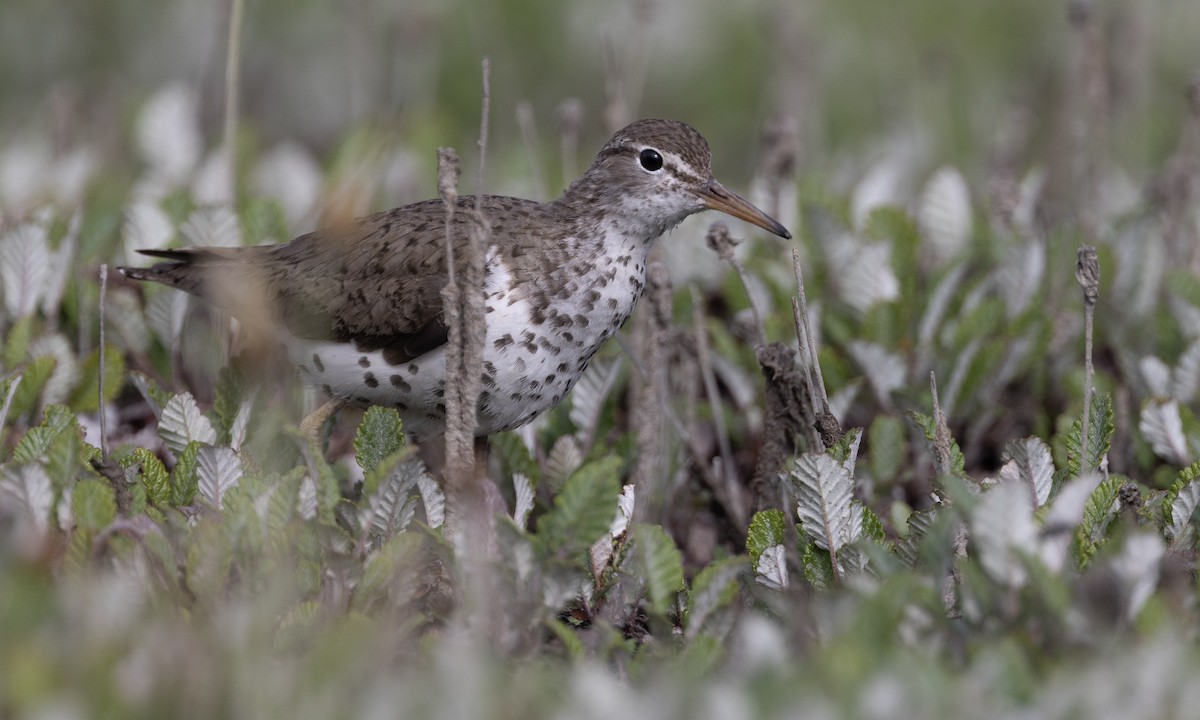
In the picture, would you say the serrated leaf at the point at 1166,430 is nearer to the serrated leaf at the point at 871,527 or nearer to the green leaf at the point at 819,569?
the serrated leaf at the point at 871,527

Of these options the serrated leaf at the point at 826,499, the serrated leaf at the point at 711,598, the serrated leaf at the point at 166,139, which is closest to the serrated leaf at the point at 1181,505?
the serrated leaf at the point at 826,499

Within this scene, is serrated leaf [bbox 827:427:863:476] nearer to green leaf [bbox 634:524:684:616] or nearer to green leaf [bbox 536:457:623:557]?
green leaf [bbox 634:524:684:616]

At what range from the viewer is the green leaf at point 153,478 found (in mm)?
4504

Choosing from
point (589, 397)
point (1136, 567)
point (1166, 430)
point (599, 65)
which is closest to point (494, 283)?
point (589, 397)

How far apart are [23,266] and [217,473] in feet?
5.85

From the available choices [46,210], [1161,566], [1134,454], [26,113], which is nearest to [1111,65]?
[1134,454]

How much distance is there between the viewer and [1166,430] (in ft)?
16.7

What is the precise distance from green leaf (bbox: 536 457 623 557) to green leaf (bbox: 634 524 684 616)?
0.14m

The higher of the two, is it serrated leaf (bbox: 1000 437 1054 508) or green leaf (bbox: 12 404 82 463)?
green leaf (bbox: 12 404 82 463)

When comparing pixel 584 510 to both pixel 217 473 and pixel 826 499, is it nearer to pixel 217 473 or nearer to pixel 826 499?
pixel 826 499

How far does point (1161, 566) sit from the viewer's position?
12.1ft

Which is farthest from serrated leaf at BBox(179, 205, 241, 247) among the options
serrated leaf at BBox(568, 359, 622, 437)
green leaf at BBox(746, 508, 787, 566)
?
green leaf at BBox(746, 508, 787, 566)

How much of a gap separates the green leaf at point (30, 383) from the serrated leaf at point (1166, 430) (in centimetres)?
411

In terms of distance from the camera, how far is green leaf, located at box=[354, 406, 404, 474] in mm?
4547
